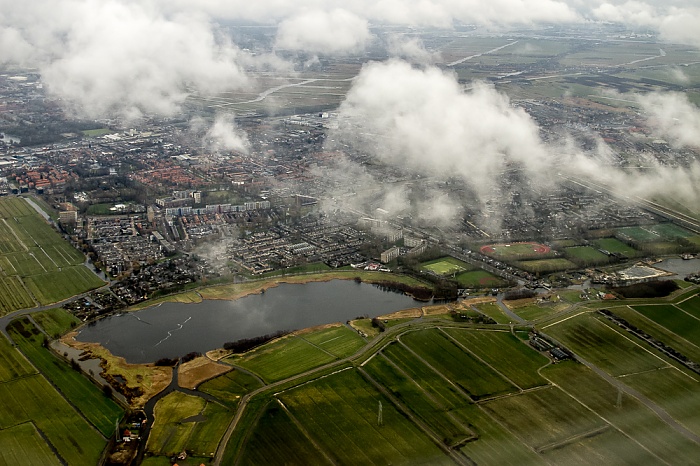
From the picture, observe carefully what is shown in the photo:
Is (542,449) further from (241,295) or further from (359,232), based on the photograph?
(359,232)

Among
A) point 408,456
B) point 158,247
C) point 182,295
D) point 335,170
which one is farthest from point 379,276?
point 335,170

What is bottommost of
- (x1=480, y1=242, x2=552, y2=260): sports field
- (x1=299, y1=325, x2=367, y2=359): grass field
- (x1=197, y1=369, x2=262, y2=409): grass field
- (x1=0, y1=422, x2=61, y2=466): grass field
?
(x1=480, y1=242, x2=552, y2=260): sports field

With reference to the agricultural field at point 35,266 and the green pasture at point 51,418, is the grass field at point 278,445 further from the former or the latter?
the agricultural field at point 35,266

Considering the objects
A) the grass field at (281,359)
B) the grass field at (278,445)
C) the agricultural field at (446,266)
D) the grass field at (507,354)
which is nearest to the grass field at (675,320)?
the grass field at (507,354)

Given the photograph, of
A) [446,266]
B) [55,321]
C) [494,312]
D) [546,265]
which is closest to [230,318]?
[55,321]

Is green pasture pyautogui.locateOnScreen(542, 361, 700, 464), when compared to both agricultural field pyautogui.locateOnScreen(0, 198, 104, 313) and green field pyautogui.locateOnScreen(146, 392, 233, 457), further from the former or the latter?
agricultural field pyautogui.locateOnScreen(0, 198, 104, 313)

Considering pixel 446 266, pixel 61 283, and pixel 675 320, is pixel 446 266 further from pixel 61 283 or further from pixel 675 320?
pixel 61 283

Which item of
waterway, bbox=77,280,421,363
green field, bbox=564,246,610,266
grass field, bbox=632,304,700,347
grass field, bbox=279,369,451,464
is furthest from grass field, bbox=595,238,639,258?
grass field, bbox=279,369,451,464
